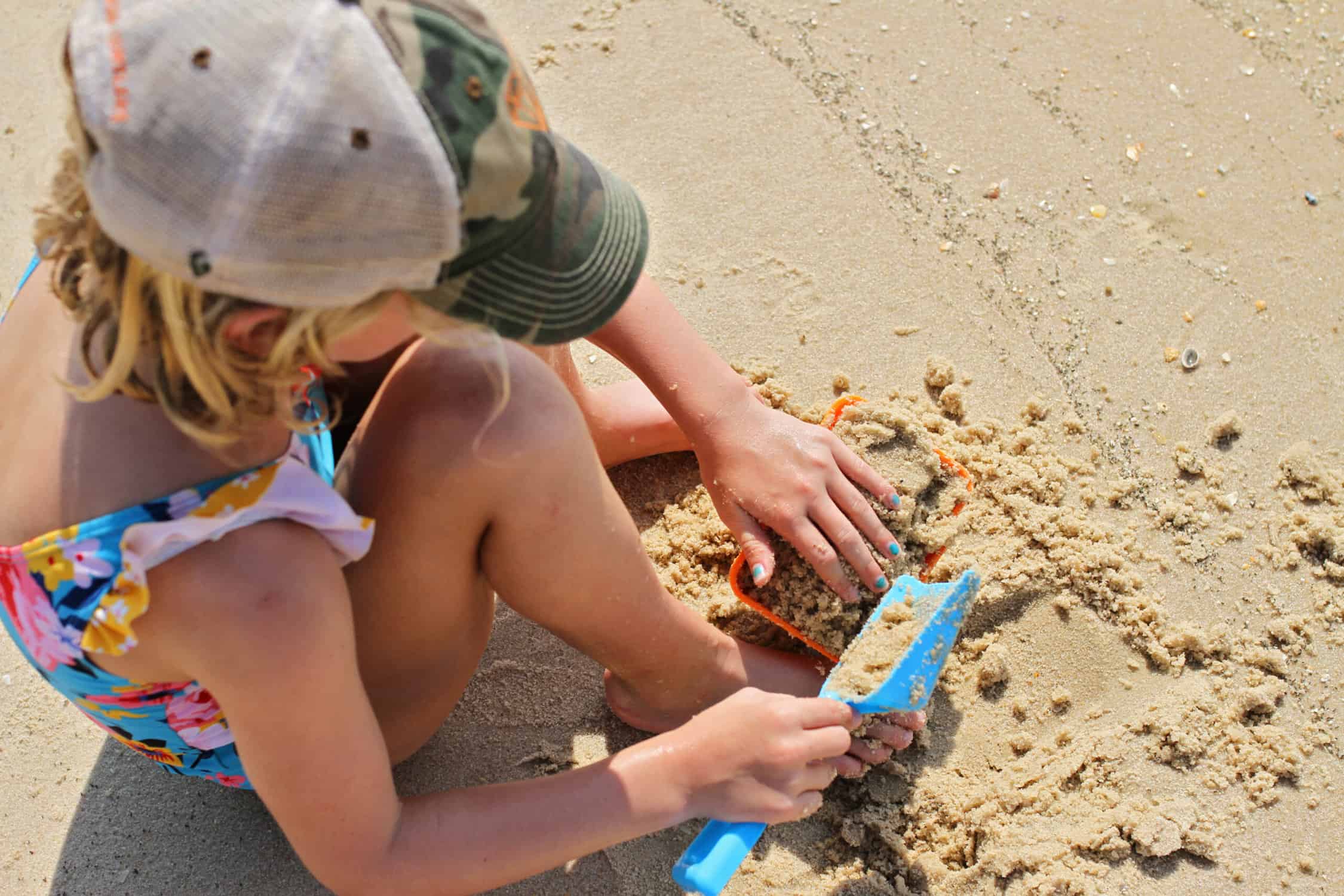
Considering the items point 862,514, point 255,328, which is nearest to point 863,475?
point 862,514

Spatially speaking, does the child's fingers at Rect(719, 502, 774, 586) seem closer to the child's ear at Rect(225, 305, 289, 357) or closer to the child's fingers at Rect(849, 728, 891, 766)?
the child's fingers at Rect(849, 728, 891, 766)

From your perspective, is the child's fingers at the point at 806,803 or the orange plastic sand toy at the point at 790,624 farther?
the orange plastic sand toy at the point at 790,624

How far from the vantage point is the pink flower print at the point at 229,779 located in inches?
53.2

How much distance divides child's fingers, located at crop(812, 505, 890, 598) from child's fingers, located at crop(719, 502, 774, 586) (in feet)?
0.27

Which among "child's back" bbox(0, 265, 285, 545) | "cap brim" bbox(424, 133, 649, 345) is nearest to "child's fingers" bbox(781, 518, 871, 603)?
"cap brim" bbox(424, 133, 649, 345)

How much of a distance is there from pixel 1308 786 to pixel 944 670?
1.51ft

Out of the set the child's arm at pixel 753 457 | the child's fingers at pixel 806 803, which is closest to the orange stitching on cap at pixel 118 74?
the child's arm at pixel 753 457

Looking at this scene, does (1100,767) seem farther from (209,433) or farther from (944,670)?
(209,433)

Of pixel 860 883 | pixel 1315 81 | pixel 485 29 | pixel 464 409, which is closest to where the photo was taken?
pixel 485 29

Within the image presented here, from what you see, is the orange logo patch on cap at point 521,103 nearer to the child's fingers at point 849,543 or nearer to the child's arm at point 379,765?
the child's arm at point 379,765

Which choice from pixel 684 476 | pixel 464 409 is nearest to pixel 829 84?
pixel 684 476

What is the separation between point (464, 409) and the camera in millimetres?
1173

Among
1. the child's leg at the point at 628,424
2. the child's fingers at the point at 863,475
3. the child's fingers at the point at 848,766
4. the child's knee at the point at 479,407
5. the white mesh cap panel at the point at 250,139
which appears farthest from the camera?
the child's leg at the point at 628,424

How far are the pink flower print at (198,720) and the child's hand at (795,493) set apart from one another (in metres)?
0.67
